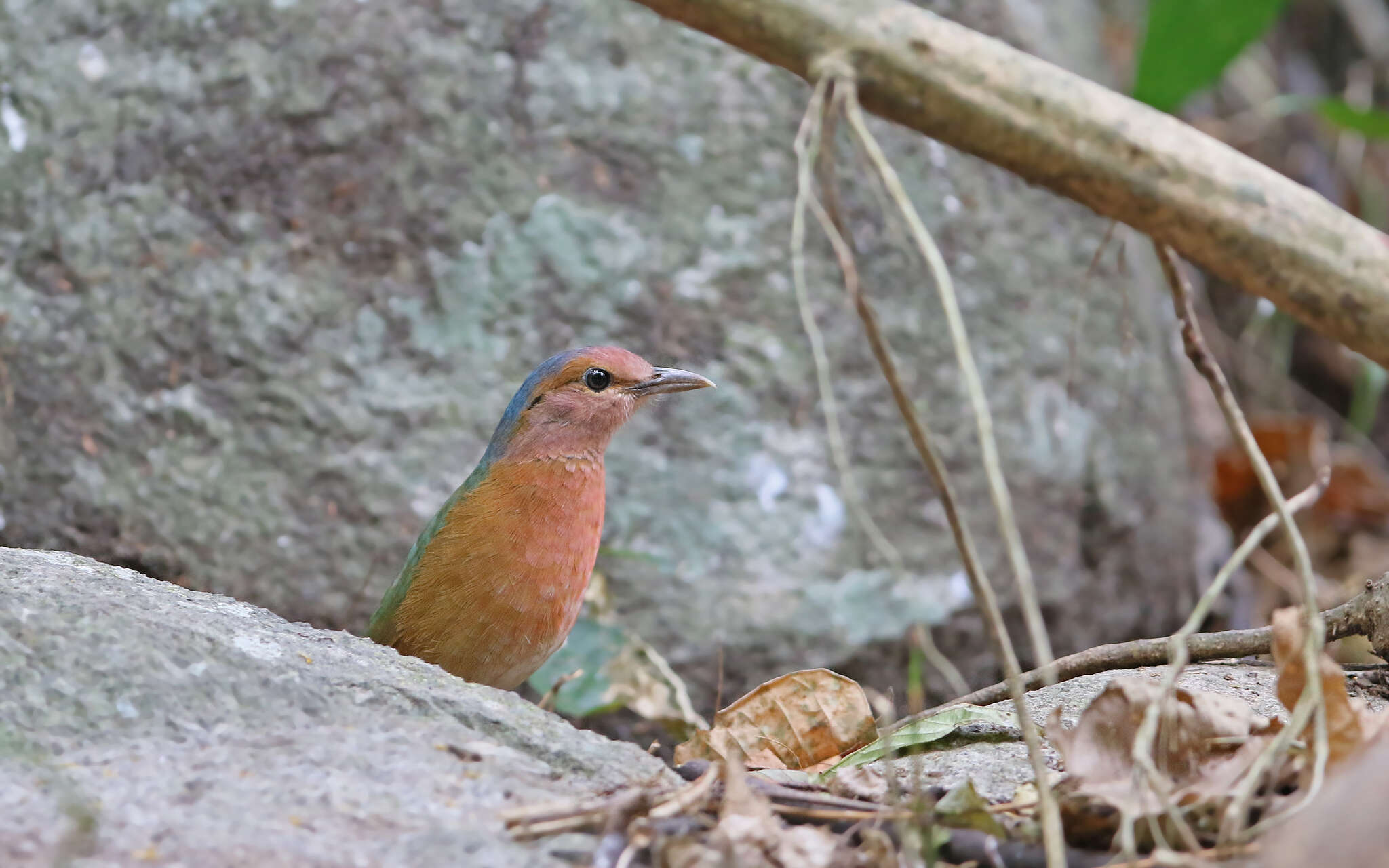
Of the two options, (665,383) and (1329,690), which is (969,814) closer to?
(1329,690)

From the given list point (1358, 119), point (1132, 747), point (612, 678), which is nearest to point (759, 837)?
point (1132, 747)

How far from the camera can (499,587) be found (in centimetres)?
368

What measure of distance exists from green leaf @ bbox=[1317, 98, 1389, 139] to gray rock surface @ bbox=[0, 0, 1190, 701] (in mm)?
1897

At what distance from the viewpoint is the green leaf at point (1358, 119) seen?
20.5ft

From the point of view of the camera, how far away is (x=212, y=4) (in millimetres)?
4699

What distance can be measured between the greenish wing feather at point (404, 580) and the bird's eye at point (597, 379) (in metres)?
0.46

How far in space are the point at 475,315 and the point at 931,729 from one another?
2594 millimetres

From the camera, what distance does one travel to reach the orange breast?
367 centimetres

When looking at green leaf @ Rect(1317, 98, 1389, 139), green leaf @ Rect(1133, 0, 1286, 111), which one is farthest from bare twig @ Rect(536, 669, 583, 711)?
A: green leaf @ Rect(1317, 98, 1389, 139)

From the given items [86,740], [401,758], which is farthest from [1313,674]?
[86,740]

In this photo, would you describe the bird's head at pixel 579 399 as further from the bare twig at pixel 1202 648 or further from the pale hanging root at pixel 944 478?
the pale hanging root at pixel 944 478

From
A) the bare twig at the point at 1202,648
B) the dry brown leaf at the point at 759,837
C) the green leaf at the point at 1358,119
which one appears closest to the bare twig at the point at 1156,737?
the dry brown leaf at the point at 759,837

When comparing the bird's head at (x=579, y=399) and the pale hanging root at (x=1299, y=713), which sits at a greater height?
the bird's head at (x=579, y=399)

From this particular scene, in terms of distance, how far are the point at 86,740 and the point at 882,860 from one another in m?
1.27
